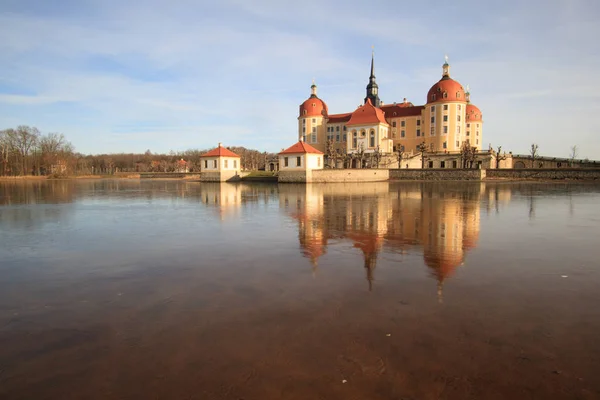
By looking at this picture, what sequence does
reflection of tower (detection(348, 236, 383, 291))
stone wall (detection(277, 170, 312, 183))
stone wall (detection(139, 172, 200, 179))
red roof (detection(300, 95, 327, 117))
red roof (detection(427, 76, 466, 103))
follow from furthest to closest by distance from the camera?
1. stone wall (detection(139, 172, 200, 179))
2. red roof (detection(300, 95, 327, 117))
3. red roof (detection(427, 76, 466, 103))
4. stone wall (detection(277, 170, 312, 183))
5. reflection of tower (detection(348, 236, 383, 291))

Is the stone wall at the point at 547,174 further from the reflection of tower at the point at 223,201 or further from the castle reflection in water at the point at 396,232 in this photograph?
the castle reflection in water at the point at 396,232

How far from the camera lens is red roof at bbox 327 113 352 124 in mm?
75750

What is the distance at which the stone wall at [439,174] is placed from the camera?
52.1 meters

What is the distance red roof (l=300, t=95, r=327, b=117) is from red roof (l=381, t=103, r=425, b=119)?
1250cm

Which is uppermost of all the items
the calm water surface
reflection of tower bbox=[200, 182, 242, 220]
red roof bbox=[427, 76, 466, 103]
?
red roof bbox=[427, 76, 466, 103]

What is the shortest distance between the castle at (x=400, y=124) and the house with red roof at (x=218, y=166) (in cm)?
2176

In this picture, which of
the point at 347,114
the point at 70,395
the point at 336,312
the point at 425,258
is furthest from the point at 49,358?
the point at 347,114

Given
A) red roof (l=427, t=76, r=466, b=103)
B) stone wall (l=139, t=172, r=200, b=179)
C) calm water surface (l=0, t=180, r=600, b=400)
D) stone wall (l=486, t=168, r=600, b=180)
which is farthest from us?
stone wall (l=139, t=172, r=200, b=179)

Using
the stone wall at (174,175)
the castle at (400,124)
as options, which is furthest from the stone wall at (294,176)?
the stone wall at (174,175)

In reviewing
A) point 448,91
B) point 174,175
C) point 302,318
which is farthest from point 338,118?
point 302,318

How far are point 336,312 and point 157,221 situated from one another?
1162 cm

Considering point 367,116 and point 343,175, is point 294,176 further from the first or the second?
point 367,116

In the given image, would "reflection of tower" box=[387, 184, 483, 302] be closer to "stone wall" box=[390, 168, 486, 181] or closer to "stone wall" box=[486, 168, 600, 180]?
"stone wall" box=[390, 168, 486, 181]

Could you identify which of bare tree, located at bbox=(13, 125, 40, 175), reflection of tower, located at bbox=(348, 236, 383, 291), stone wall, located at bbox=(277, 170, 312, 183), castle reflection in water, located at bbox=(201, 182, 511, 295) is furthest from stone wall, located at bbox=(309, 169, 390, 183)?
bare tree, located at bbox=(13, 125, 40, 175)
